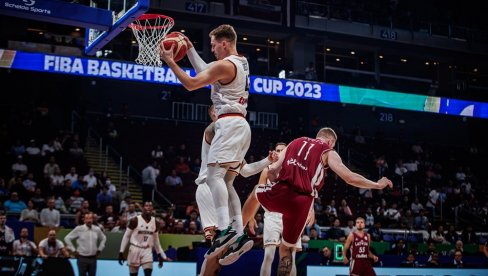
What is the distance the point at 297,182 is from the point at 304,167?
0.82ft

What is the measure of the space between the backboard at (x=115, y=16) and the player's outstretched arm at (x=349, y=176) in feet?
14.7

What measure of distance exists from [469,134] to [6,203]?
92.4 ft

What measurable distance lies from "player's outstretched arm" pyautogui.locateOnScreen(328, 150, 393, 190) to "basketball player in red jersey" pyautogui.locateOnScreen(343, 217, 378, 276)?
23.2ft

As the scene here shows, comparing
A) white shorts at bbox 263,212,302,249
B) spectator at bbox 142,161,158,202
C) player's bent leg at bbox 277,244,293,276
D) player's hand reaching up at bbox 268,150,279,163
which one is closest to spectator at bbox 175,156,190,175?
spectator at bbox 142,161,158,202

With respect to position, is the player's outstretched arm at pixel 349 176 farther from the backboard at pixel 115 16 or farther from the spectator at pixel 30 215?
the spectator at pixel 30 215

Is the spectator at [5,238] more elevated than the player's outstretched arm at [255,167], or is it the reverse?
the player's outstretched arm at [255,167]

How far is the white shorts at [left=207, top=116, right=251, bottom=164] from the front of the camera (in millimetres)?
7027

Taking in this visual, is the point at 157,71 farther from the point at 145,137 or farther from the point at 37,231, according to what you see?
the point at 37,231

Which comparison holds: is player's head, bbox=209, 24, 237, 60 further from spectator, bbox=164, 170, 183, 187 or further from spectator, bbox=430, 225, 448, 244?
spectator, bbox=430, 225, 448, 244

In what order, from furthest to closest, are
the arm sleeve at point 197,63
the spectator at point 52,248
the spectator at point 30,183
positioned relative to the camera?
the spectator at point 30,183
the spectator at point 52,248
the arm sleeve at point 197,63

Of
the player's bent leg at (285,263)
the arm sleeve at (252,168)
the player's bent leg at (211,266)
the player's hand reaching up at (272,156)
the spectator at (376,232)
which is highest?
the player's hand reaching up at (272,156)

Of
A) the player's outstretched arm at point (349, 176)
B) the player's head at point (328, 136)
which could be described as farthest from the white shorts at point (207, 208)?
the player's head at point (328, 136)

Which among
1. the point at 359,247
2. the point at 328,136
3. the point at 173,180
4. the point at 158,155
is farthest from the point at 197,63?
the point at 158,155

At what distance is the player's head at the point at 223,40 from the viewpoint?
23.9ft
